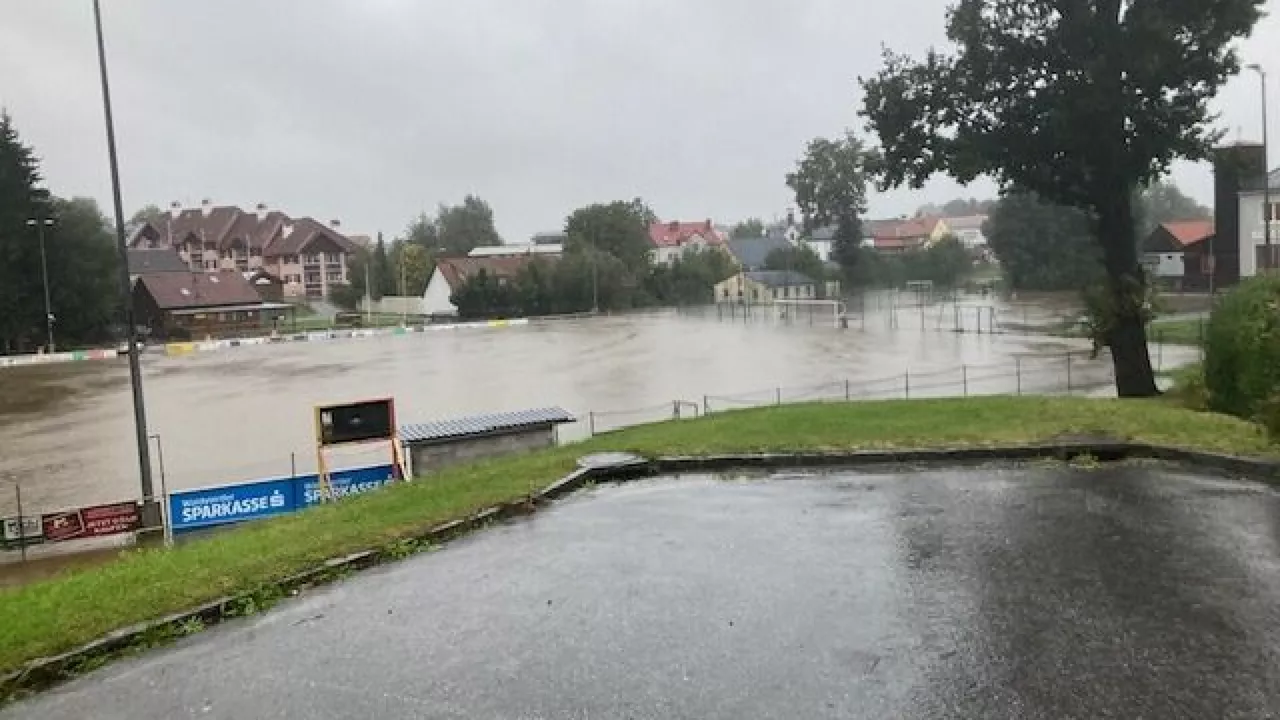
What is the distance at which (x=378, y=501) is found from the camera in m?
13.2

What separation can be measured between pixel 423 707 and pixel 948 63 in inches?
810

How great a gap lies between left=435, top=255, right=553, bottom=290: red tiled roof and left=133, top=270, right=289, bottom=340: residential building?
1556 centimetres

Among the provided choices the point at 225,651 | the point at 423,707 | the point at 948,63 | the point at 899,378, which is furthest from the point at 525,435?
the point at 899,378

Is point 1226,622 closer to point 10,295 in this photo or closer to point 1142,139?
point 1142,139

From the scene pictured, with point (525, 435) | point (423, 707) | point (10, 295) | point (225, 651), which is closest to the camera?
point (423, 707)

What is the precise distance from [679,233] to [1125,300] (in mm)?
126662

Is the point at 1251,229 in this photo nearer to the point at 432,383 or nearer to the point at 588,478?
the point at 432,383

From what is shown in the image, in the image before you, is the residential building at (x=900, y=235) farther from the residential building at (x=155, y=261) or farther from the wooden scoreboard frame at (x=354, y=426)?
the wooden scoreboard frame at (x=354, y=426)

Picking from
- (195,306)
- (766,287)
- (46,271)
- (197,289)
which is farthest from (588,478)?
(766,287)

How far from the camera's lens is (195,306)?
7906 centimetres

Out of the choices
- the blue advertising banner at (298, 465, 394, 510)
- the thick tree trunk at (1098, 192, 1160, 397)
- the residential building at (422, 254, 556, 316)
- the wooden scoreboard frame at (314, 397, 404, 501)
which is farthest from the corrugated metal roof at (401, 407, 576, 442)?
the residential building at (422, 254, 556, 316)

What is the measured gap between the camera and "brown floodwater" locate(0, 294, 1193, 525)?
85.0ft

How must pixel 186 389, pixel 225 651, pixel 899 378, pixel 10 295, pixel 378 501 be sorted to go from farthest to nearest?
pixel 10 295
pixel 186 389
pixel 899 378
pixel 378 501
pixel 225 651

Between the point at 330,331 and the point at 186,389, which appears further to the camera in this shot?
the point at 330,331
